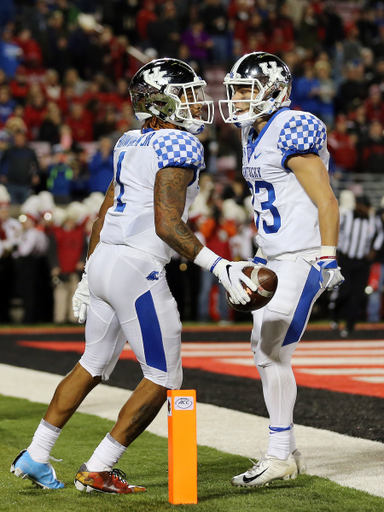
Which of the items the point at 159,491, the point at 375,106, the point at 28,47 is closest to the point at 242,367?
the point at 159,491

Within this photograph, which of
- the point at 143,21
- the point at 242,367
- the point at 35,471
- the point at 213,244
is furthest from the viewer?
the point at 143,21

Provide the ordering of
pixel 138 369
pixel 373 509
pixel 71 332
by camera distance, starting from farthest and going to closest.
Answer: pixel 71 332 < pixel 138 369 < pixel 373 509

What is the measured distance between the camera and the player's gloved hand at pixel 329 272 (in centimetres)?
375

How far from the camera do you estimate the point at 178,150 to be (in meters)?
3.41

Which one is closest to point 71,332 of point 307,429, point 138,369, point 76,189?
point 76,189

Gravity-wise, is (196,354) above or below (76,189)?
below

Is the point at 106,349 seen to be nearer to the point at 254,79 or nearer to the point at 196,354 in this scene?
the point at 254,79

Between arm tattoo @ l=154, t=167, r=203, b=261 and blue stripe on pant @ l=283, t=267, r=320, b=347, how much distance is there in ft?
2.24

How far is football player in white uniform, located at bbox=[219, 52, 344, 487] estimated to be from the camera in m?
3.79

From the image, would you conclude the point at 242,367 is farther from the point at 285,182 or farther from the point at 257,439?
the point at 285,182

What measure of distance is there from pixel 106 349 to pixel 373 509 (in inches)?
48.6

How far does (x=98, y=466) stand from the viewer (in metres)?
3.54

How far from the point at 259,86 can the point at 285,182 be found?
1.48 feet

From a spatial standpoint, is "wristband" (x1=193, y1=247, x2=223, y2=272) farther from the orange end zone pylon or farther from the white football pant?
the orange end zone pylon
